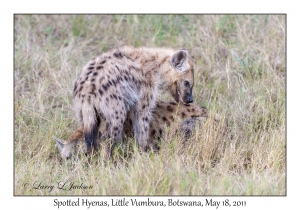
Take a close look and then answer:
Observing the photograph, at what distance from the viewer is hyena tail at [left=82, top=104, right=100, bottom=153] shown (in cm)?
666

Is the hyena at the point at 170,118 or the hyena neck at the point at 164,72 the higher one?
the hyena neck at the point at 164,72

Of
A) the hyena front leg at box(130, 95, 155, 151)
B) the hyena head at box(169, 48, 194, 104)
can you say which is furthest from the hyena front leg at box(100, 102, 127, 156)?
the hyena head at box(169, 48, 194, 104)

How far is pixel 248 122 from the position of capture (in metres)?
7.76

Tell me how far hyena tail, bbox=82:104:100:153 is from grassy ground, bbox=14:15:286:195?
0.22 meters

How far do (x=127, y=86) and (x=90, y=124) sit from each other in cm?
64

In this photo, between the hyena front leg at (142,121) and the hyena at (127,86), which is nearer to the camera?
the hyena at (127,86)

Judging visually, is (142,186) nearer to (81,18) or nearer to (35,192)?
(35,192)

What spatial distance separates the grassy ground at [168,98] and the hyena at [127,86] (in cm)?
33

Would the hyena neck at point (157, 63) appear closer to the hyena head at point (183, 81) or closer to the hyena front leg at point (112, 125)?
the hyena head at point (183, 81)

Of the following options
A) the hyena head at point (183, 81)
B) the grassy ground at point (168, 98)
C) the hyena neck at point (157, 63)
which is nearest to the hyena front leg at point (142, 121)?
the grassy ground at point (168, 98)

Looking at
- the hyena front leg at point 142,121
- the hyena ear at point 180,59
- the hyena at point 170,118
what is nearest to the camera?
the hyena front leg at point 142,121

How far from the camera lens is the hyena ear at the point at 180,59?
7.59 meters

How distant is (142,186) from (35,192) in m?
1.04

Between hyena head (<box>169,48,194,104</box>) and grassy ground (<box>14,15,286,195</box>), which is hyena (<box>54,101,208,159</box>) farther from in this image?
grassy ground (<box>14,15,286,195</box>)
